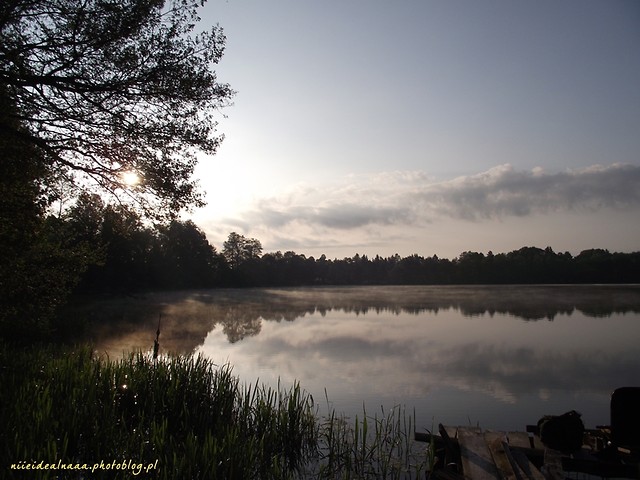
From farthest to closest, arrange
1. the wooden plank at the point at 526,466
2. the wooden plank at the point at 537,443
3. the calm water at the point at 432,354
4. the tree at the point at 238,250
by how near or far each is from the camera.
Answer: the tree at the point at 238,250 < the calm water at the point at 432,354 < the wooden plank at the point at 537,443 < the wooden plank at the point at 526,466

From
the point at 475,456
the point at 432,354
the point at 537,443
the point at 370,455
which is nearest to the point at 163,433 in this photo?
the point at 370,455

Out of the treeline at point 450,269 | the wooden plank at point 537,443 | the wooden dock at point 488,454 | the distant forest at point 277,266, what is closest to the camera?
the wooden dock at point 488,454

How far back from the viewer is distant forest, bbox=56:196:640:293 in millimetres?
52231

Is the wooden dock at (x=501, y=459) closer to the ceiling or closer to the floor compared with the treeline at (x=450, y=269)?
closer to the floor

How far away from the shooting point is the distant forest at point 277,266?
52.2 m

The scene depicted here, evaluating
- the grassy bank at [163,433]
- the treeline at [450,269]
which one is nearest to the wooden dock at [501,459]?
the grassy bank at [163,433]

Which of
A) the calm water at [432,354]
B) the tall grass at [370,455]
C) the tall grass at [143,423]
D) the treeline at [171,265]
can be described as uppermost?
the treeline at [171,265]

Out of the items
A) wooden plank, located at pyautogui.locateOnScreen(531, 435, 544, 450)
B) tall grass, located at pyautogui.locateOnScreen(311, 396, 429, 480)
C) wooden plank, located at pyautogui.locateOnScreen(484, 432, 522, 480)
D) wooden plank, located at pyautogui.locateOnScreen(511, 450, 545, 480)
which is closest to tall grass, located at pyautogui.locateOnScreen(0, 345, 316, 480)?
tall grass, located at pyautogui.locateOnScreen(311, 396, 429, 480)

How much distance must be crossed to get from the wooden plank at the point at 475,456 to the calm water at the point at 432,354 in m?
2.35

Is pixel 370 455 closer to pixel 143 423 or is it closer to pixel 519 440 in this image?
pixel 519 440

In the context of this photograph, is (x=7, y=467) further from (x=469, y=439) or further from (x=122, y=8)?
(x=122, y=8)

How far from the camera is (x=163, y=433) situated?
6.57 meters

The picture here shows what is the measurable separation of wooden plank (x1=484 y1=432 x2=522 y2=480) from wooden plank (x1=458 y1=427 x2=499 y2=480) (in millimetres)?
83

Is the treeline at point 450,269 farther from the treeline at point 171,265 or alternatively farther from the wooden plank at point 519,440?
the wooden plank at point 519,440
